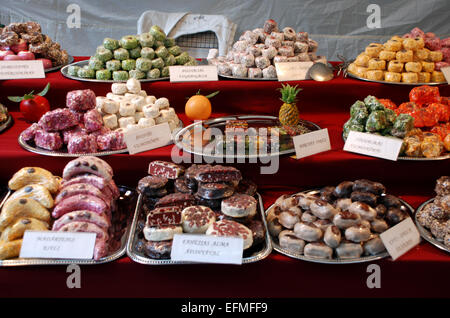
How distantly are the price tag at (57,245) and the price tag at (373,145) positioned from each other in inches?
44.5

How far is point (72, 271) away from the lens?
131 cm

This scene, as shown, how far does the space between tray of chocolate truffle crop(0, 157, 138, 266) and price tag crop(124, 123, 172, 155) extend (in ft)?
0.63

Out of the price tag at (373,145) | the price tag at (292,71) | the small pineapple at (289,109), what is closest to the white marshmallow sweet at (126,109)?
the small pineapple at (289,109)

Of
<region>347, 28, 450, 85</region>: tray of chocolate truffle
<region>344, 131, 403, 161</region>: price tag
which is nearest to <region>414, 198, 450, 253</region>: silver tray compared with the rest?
<region>344, 131, 403, 161</region>: price tag

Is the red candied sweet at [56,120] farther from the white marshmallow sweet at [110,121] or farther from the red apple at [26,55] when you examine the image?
the red apple at [26,55]

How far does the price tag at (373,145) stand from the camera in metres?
1.68

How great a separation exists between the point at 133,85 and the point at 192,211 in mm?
861

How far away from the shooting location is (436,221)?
4.82ft

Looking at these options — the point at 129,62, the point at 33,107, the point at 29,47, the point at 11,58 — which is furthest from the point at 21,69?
the point at 129,62

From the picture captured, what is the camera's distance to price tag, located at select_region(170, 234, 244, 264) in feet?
4.15
